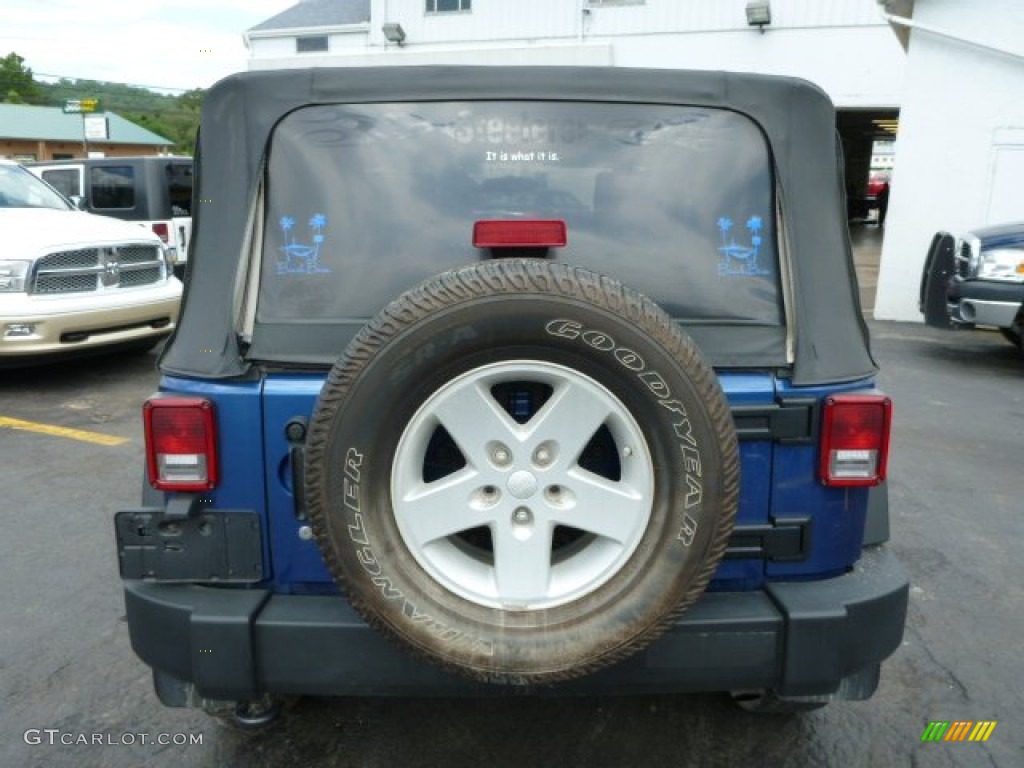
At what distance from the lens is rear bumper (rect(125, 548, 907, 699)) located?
2.17m

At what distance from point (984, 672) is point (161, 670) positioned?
2784 millimetres

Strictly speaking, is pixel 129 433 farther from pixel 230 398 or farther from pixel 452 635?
pixel 452 635

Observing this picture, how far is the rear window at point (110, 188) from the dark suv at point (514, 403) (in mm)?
10126

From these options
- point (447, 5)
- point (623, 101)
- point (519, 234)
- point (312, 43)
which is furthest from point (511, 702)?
point (312, 43)

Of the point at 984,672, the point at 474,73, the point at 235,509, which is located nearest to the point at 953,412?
the point at 984,672

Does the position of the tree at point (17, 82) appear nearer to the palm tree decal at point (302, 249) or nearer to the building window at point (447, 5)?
the building window at point (447, 5)

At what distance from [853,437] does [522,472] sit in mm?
892

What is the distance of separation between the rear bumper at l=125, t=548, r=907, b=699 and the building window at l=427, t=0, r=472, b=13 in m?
23.6

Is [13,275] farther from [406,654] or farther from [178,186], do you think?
[406,654]

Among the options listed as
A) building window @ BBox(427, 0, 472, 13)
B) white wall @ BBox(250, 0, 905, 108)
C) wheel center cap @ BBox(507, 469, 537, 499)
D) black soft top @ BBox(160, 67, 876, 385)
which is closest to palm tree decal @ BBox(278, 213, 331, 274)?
black soft top @ BBox(160, 67, 876, 385)

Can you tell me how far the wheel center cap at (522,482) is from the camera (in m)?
2.02

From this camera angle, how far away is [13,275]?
695cm

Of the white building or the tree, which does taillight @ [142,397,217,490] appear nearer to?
the white building

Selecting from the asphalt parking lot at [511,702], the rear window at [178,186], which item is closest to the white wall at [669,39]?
the rear window at [178,186]
